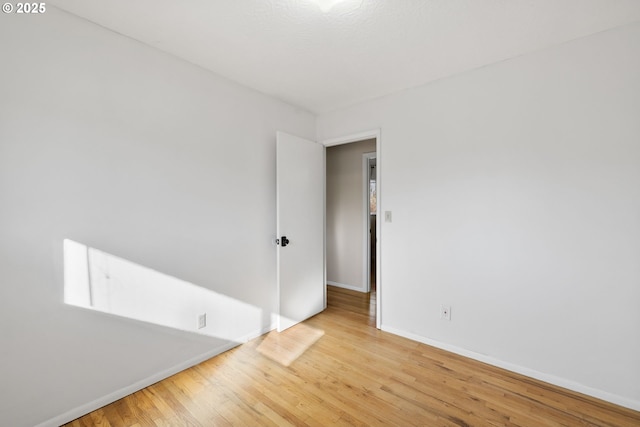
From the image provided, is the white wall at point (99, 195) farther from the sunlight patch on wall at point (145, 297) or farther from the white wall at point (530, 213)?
the white wall at point (530, 213)

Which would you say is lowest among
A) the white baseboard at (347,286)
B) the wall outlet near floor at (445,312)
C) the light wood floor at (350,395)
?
the light wood floor at (350,395)

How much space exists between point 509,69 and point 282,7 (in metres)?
1.84

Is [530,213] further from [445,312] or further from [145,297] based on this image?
[145,297]

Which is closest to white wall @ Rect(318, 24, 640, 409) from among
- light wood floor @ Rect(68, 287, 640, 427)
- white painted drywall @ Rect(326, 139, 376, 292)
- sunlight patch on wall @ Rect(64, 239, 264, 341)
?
light wood floor @ Rect(68, 287, 640, 427)

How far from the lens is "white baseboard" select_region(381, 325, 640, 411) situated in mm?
1742

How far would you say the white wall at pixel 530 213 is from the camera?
175 cm

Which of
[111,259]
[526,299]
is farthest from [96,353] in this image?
[526,299]

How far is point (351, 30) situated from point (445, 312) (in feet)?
8.06

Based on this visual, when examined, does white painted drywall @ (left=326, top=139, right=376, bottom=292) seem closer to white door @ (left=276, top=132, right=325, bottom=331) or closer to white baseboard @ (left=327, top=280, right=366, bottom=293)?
white baseboard @ (left=327, top=280, right=366, bottom=293)

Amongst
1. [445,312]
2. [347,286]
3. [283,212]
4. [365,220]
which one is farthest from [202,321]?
[365,220]

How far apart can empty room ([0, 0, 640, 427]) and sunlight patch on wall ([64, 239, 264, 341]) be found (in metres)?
0.02

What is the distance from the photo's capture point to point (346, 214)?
4.27 m

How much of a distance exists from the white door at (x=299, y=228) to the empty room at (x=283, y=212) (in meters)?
0.14

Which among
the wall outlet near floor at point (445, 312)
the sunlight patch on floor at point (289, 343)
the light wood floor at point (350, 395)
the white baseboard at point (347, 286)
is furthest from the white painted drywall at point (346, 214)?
the light wood floor at point (350, 395)
